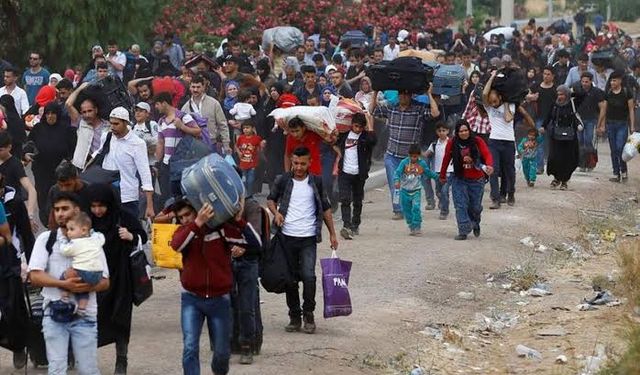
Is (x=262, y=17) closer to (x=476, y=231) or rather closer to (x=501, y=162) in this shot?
(x=501, y=162)

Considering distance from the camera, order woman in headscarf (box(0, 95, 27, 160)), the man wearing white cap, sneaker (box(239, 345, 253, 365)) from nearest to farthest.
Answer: sneaker (box(239, 345, 253, 365)) → the man wearing white cap → woman in headscarf (box(0, 95, 27, 160))

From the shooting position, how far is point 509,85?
19.6m

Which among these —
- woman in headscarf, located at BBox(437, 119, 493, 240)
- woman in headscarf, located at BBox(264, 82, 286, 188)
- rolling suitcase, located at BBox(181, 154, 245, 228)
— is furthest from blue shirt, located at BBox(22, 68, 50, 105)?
rolling suitcase, located at BBox(181, 154, 245, 228)

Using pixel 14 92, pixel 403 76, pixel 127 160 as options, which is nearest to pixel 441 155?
pixel 403 76

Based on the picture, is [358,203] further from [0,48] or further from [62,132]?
[0,48]

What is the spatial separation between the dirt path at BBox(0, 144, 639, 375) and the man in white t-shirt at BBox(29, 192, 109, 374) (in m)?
1.47

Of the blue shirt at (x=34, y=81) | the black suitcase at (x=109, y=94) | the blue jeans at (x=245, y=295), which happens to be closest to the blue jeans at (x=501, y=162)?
the black suitcase at (x=109, y=94)

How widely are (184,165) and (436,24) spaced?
91.8ft

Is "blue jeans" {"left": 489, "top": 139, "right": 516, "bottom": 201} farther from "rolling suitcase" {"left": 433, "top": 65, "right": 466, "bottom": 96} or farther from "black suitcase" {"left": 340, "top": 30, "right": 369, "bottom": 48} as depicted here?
"black suitcase" {"left": 340, "top": 30, "right": 369, "bottom": 48}

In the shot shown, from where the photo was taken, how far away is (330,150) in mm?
17656

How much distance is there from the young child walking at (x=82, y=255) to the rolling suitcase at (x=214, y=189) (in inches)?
24.4

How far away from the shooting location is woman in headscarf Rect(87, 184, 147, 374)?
10.8 m

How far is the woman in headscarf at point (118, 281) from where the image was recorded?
10.8 metres

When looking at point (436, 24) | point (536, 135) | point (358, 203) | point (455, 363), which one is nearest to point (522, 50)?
point (436, 24)
